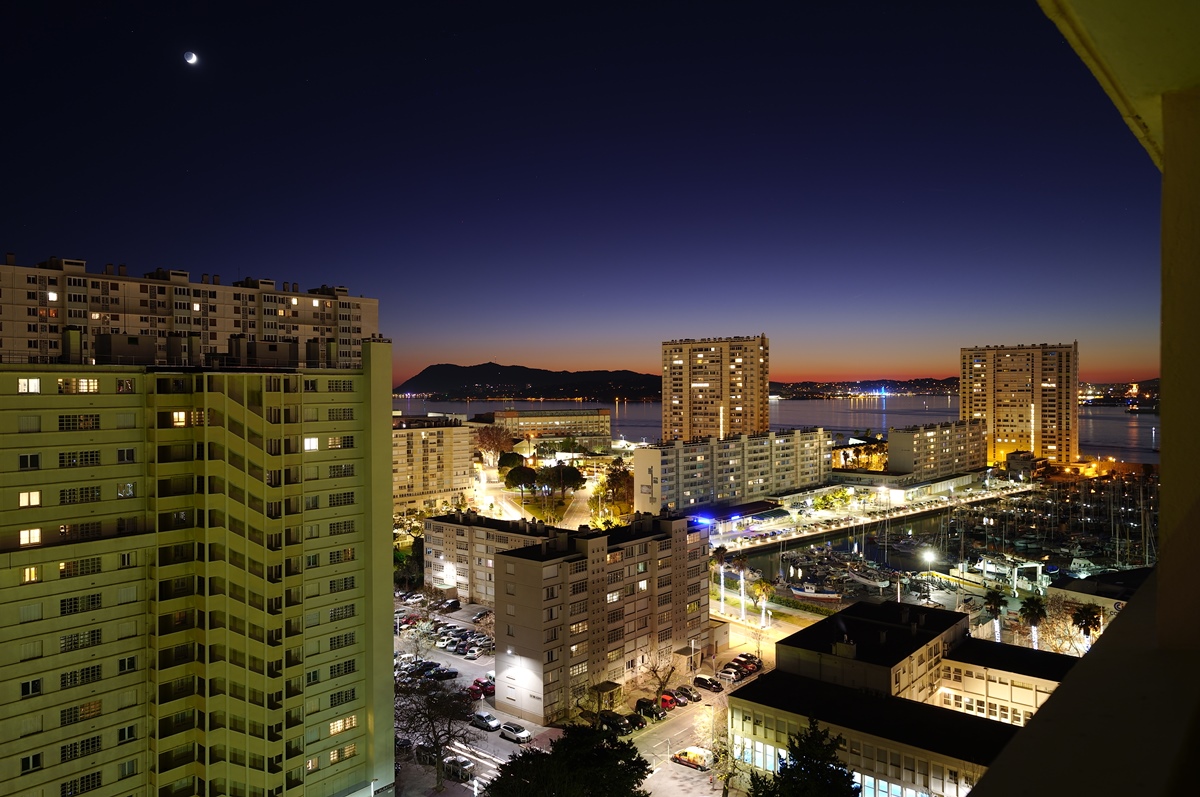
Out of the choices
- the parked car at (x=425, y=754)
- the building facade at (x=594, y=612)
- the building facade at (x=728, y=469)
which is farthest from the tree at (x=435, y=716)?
the building facade at (x=728, y=469)

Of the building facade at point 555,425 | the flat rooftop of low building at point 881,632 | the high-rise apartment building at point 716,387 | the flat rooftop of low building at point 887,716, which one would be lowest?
the flat rooftop of low building at point 887,716

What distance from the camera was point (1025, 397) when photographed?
39781mm

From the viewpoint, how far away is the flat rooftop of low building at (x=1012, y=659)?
9499 millimetres

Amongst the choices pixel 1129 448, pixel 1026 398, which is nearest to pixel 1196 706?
pixel 1026 398

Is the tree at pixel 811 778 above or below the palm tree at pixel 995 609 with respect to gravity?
above

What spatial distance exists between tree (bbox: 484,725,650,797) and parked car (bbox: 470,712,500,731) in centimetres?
369

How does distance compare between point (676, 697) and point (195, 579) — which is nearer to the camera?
point (195, 579)

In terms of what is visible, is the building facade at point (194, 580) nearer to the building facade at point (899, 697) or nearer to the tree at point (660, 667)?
the building facade at point (899, 697)

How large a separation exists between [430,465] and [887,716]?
19973 mm

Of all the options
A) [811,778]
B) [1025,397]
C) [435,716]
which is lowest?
[435,716]

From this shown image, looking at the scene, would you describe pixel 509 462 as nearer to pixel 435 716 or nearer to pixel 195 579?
pixel 435 716

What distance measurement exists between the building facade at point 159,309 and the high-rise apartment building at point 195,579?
15.7 ft

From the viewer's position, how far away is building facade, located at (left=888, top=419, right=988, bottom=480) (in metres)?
32.2

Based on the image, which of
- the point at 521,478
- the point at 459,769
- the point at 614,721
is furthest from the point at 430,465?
the point at 459,769
